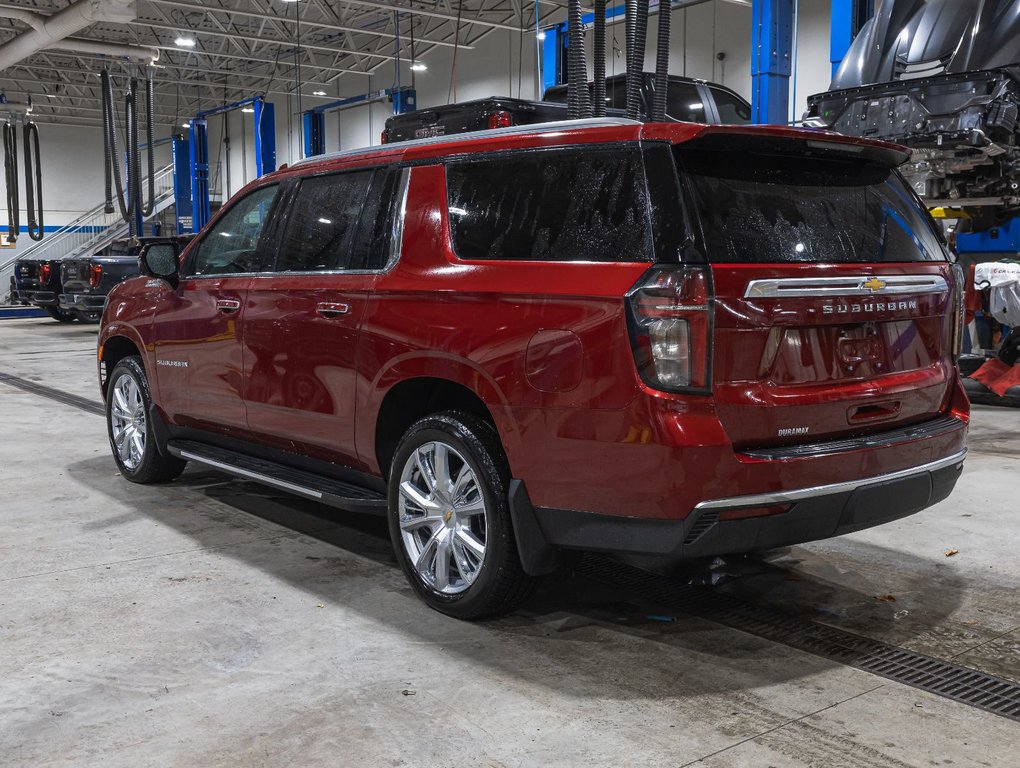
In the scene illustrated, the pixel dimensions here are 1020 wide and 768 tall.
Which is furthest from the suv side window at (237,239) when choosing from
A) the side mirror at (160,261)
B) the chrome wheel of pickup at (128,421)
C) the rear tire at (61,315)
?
the rear tire at (61,315)

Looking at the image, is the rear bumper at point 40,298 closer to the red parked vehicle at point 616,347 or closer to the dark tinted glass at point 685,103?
the dark tinted glass at point 685,103

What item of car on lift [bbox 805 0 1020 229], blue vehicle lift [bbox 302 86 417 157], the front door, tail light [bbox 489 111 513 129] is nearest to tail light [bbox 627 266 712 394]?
the front door

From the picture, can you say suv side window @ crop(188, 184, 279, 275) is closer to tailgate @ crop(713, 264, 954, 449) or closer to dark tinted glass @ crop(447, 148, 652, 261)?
dark tinted glass @ crop(447, 148, 652, 261)

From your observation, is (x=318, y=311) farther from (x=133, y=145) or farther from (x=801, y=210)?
(x=133, y=145)

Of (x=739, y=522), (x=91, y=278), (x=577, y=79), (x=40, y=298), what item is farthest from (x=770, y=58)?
(x=40, y=298)

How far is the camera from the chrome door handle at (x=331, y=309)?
4055 mm

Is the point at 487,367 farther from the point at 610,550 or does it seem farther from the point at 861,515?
the point at 861,515

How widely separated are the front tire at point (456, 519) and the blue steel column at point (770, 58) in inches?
296

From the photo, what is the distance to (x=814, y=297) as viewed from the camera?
3.14m

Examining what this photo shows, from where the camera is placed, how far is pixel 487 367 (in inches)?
134

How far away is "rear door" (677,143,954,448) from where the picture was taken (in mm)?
3031

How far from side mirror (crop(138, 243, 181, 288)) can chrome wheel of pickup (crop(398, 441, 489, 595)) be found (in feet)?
7.25

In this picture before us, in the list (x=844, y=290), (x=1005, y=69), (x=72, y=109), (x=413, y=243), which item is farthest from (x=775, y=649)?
(x=72, y=109)

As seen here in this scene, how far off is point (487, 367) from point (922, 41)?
21.1 feet
